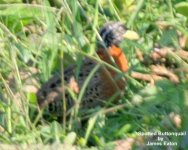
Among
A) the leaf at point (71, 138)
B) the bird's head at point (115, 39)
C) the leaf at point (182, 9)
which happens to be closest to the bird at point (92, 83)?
the bird's head at point (115, 39)

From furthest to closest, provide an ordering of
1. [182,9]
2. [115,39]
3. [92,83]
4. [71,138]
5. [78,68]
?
[115,39]
[92,83]
[182,9]
[78,68]
[71,138]

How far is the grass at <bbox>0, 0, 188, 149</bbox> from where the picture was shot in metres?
4.21

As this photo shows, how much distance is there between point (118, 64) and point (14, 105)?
3.87ft

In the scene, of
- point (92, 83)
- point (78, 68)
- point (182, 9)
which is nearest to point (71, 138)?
point (78, 68)

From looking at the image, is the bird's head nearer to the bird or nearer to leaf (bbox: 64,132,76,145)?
the bird

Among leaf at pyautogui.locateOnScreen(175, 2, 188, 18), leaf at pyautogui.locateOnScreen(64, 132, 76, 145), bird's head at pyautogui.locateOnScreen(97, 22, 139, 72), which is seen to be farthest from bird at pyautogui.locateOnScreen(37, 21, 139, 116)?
leaf at pyautogui.locateOnScreen(64, 132, 76, 145)

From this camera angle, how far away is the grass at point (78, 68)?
4211mm

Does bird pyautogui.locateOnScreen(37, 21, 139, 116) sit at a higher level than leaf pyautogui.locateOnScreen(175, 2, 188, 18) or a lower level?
lower

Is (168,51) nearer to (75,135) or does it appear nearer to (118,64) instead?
(75,135)

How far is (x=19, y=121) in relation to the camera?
497cm

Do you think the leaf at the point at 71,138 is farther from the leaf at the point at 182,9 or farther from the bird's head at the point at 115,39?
the leaf at the point at 182,9

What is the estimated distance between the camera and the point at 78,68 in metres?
4.86

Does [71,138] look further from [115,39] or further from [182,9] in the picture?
[115,39]

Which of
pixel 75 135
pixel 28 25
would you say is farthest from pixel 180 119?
pixel 28 25
